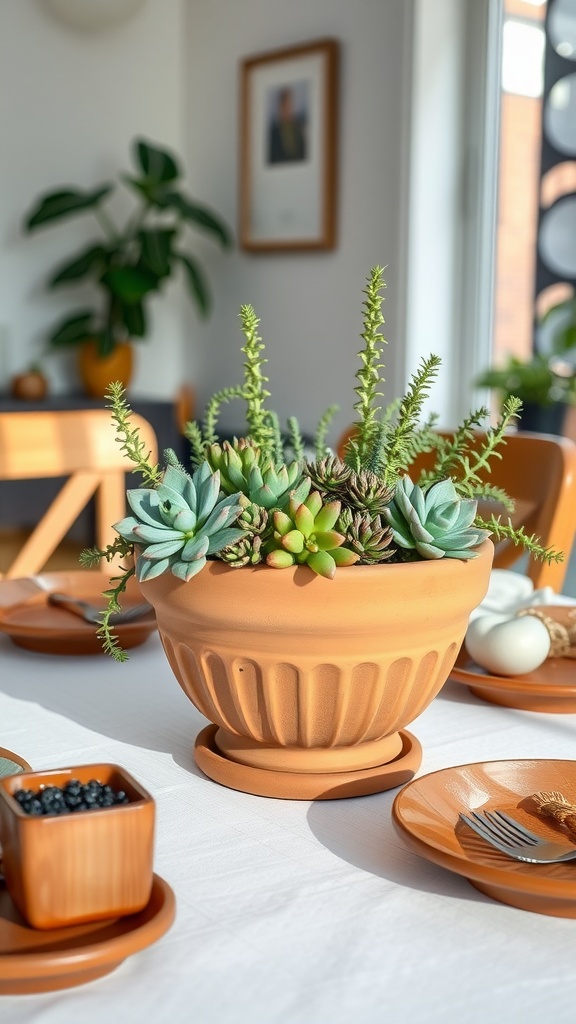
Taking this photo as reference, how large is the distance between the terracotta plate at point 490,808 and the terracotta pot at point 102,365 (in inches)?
140

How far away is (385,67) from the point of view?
338 centimetres

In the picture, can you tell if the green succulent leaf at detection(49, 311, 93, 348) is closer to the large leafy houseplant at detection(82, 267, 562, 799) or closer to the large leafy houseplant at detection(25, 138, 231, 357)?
the large leafy houseplant at detection(25, 138, 231, 357)

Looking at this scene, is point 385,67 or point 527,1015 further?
point 385,67

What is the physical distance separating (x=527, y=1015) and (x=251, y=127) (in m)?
3.80

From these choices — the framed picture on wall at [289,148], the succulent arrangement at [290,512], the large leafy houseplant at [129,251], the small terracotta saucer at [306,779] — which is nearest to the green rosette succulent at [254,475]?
the succulent arrangement at [290,512]

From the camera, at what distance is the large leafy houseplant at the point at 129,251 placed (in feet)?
12.8

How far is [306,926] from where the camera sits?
0.56m

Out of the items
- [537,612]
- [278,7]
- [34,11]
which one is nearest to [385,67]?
[278,7]

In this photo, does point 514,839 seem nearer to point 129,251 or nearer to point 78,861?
point 78,861

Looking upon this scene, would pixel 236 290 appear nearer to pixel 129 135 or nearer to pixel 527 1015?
pixel 129 135

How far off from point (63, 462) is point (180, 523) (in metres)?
0.96

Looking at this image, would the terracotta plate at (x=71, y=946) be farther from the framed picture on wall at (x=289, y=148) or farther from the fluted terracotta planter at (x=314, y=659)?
the framed picture on wall at (x=289, y=148)

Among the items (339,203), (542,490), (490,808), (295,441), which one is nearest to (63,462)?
(542,490)

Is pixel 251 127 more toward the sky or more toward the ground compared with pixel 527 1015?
more toward the sky
